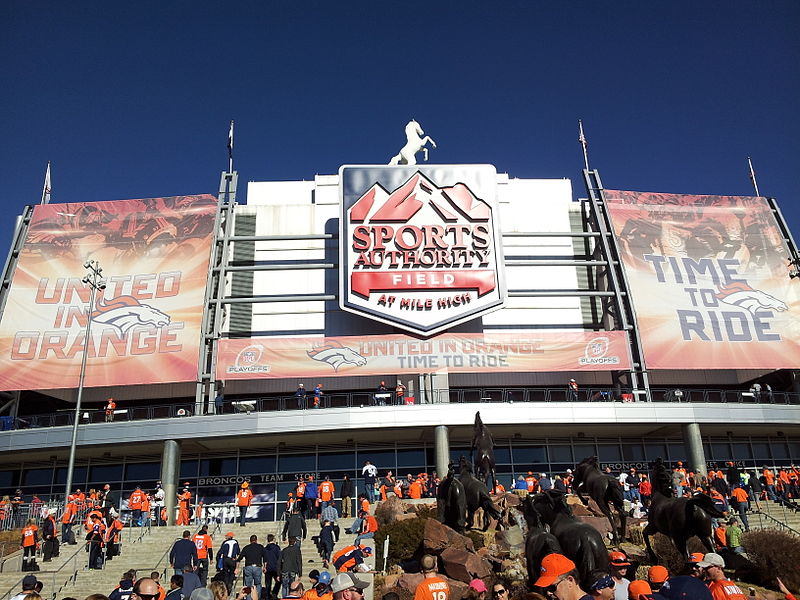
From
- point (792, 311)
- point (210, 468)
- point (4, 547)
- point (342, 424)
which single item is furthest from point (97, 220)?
point (792, 311)

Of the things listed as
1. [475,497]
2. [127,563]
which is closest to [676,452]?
[475,497]

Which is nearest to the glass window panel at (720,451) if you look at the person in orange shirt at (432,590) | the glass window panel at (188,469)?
the glass window panel at (188,469)

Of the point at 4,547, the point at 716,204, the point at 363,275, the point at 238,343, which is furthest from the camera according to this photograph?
the point at 716,204

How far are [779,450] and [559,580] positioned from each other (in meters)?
39.4

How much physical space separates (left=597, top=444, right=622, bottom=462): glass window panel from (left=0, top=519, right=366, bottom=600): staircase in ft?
62.5

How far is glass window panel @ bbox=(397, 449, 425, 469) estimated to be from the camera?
125ft

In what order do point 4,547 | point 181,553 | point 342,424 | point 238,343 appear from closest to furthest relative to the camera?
point 181,553 < point 4,547 < point 342,424 < point 238,343

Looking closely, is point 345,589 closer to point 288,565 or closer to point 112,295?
point 288,565

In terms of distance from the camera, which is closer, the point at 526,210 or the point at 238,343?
the point at 238,343

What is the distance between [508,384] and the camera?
40.9m

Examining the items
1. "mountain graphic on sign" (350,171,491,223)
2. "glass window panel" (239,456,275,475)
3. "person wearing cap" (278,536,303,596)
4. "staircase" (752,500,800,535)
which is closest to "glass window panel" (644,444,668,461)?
"staircase" (752,500,800,535)

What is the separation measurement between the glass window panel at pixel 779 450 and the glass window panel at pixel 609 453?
9.10 metres

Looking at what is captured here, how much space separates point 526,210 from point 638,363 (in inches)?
481

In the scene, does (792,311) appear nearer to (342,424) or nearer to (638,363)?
(638,363)
